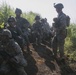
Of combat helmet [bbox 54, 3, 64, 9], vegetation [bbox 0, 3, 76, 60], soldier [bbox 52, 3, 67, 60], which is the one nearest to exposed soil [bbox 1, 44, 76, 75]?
soldier [bbox 52, 3, 67, 60]

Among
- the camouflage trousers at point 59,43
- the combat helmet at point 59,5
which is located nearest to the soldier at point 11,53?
the camouflage trousers at point 59,43

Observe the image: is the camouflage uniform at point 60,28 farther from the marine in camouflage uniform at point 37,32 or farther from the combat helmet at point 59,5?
the marine in camouflage uniform at point 37,32

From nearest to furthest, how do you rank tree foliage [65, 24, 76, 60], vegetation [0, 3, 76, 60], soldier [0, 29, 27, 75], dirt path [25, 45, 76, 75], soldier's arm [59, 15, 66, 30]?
soldier [0, 29, 27, 75], dirt path [25, 45, 76, 75], soldier's arm [59, 15, 66, 30], tree foliage [65, 24, 76, 60], vegetation [0, 3, 76, 60]

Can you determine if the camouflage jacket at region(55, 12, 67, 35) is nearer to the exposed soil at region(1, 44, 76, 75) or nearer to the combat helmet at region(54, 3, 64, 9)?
the combat helmet at region(54, 3, 64, 9)

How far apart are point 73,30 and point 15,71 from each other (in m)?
8.49

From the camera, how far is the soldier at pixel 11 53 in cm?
737

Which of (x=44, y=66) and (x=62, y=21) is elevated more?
(x=62, y=21)

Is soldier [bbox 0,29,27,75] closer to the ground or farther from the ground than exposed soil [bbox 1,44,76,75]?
farther from the ground

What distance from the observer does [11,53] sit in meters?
7.46

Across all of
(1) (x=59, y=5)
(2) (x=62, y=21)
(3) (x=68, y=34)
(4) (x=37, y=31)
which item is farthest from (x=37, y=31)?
(1) (x=59, y=5)

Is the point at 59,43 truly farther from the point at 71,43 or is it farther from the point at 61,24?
the point at 71,43

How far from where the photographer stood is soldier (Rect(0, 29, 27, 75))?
290 inches

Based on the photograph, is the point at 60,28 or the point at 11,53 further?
the point at 60,28

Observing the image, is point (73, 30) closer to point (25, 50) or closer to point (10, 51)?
point (25, 50)
